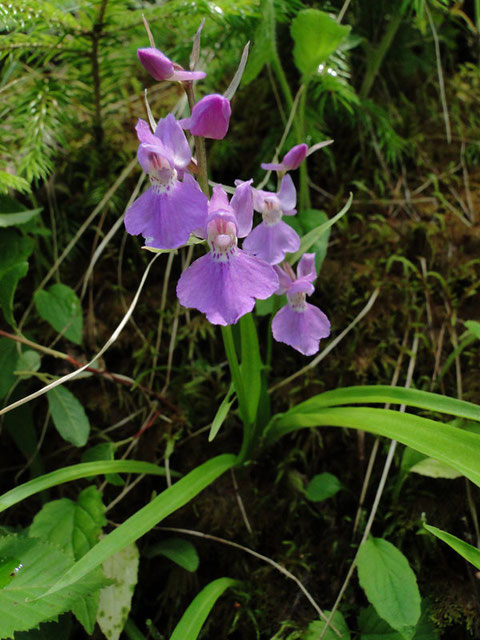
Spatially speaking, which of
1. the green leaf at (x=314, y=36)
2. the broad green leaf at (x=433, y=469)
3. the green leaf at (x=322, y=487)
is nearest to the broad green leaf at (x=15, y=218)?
the green leaf at (x=314, y=36)

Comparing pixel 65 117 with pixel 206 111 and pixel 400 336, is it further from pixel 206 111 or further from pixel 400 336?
pixel 400 336

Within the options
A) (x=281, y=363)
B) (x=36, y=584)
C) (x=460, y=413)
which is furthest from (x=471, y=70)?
(x=36, y=584)

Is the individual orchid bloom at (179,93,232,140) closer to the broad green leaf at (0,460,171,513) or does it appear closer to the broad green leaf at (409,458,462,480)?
the broad green leaf at (0,460,171,513)

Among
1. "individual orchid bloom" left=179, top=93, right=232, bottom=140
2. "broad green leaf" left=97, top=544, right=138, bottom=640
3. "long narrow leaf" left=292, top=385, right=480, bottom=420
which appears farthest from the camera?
"broad green leaf" left=97, top=544, right=138, bottom=640

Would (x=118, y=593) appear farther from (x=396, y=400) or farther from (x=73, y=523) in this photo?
(x=396, y=400)

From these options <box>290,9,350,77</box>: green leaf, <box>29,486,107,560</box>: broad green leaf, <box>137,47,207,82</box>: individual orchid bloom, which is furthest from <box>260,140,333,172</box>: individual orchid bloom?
<box>29,486,107,560</box>: broad green leaf

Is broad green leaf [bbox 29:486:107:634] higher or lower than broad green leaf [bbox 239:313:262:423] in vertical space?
lower
